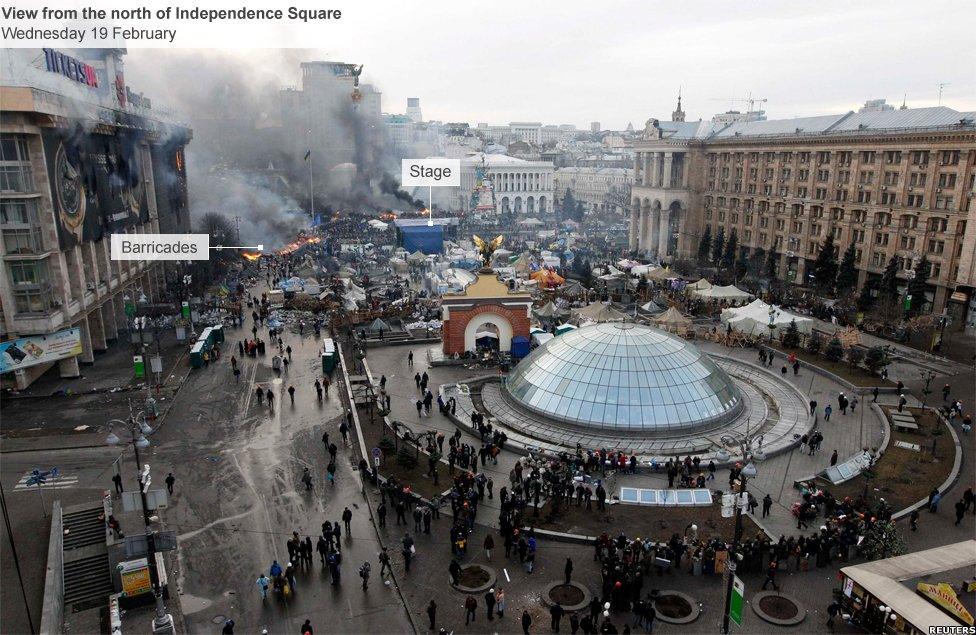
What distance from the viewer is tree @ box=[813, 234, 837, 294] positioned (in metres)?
50.4

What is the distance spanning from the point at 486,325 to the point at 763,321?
53.9 ft

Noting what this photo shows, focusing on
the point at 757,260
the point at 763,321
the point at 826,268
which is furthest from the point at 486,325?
the point at 757,260

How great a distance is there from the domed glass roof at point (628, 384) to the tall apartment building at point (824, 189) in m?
27.1

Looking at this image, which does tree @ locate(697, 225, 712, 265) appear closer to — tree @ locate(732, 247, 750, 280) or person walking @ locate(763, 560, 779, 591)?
tree @ locate(732, 247, 750, 280)

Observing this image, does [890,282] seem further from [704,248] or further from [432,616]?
[432,616]

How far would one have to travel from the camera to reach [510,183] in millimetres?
126750

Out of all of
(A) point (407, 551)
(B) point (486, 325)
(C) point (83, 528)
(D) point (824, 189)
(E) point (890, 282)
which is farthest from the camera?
(D) point (824, 189)

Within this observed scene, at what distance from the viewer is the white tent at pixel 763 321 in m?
37.9

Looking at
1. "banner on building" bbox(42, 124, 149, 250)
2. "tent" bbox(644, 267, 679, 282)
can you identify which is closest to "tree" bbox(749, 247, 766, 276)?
"tent" bbox(644, 267, 679, 282)

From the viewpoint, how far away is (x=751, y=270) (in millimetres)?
62969

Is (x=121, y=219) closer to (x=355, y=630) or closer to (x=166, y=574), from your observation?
(x=166, y=574)

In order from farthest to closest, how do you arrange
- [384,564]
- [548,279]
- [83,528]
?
[548,279] → [83,528] → [384,564]

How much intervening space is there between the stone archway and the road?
7938 millimetres

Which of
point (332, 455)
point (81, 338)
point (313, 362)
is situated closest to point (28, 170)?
point (81, 338)
